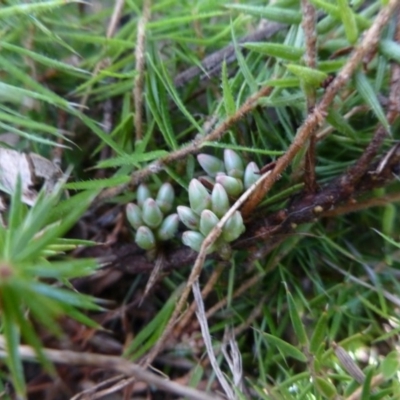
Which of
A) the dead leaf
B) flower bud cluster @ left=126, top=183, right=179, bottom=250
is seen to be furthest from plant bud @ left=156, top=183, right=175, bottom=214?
the dead leaf

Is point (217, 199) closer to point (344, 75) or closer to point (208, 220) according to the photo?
point (208, 220)

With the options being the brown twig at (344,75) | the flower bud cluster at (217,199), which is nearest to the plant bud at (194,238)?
the flower bud cluster at (217,199)

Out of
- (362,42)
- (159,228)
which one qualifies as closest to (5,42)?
(159,228)

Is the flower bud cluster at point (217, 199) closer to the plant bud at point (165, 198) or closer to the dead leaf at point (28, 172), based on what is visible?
the plant bud at point (165, 198)

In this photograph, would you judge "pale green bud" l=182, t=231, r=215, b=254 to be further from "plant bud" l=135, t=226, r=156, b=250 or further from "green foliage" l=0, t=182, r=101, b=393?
"green foliage" l=0, t=182, r=101, b=393

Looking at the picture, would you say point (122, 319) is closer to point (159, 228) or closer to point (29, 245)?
point (159, 228)

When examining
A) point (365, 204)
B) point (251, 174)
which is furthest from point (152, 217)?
point (365, 204)
